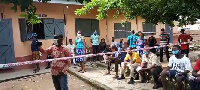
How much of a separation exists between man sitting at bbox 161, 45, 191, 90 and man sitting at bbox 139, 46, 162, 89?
0.53m

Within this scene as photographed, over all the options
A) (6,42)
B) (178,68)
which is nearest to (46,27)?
(6,42)

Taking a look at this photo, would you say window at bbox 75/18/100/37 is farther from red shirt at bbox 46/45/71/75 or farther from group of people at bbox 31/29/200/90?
red shirt at bbox 46/45/71/75

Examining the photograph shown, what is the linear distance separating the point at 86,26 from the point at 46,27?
2421 mm

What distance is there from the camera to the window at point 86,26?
12.3 metres

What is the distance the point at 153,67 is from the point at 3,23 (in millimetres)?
6512

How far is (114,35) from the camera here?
13867 mm

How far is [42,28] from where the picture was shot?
11.1 metres

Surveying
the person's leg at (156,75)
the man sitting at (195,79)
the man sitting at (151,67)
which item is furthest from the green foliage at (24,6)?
the man sitting at (195,79)

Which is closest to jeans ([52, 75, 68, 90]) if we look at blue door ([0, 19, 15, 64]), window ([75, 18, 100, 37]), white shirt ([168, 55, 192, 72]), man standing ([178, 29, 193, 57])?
white shirt ([168, 55, 192, 72])

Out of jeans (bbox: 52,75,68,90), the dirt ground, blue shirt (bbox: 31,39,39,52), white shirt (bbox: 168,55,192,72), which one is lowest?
the dirt ground

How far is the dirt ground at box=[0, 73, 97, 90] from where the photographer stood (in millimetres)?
7302

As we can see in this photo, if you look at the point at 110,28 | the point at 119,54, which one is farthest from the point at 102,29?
the point at 119,54

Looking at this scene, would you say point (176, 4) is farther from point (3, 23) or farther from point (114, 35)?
point (114, 35)

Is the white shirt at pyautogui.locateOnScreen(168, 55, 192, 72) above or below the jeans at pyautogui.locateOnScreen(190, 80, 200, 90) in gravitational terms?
above
